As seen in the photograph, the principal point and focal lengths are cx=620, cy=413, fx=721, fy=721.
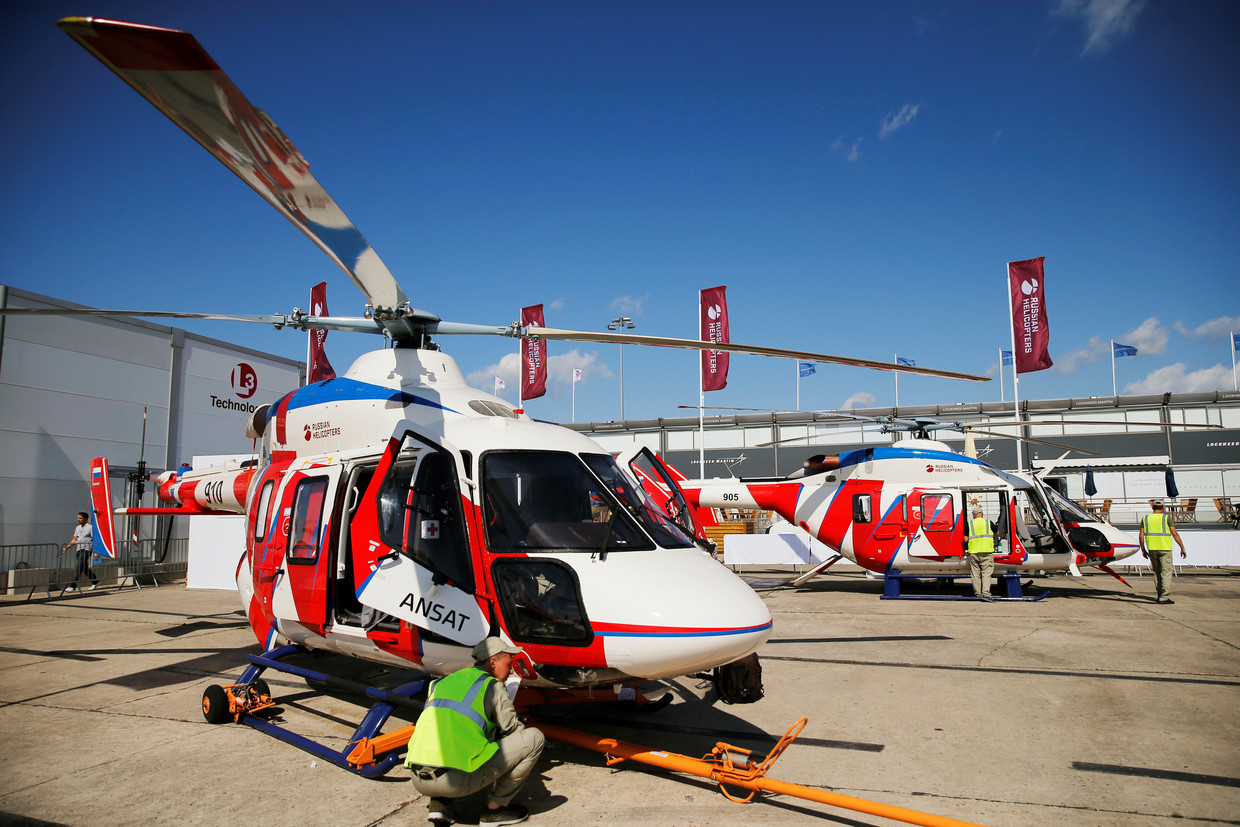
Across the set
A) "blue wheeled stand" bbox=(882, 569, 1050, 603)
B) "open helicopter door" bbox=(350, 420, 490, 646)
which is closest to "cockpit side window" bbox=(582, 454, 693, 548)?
"open helicopter door" bbox=(350, 420, 490, 646)

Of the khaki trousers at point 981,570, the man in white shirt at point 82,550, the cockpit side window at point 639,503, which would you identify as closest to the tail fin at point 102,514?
the man in white shirt at point 82,550

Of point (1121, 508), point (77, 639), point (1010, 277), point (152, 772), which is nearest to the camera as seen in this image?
point (152, 772)

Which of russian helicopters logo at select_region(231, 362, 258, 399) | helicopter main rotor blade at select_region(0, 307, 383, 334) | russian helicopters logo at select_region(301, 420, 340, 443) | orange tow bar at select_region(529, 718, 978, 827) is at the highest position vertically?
russian helicopters logo at select_region(231, 362, 258, 399)

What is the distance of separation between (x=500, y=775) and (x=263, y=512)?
13.8ft

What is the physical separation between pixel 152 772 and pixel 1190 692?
8.86 metres

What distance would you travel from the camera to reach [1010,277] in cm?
2316

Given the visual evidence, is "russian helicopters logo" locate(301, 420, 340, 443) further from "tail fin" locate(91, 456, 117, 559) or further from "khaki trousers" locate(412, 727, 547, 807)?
"tail fin" locate(91, 456, 117, 559)

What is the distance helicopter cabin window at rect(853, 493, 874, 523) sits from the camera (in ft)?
46.3

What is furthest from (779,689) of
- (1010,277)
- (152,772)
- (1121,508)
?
(1121,508)

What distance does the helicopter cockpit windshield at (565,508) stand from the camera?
502 cm

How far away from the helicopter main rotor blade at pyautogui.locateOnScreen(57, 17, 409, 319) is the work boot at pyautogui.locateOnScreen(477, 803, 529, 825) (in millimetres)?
3825

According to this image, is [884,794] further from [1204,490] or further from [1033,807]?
[1204,490]

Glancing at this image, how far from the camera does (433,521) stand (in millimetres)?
5363

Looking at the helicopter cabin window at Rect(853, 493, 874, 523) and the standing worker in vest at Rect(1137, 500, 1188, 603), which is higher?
the helicopter cabin window at Rect(853, 493, 874, 523)
